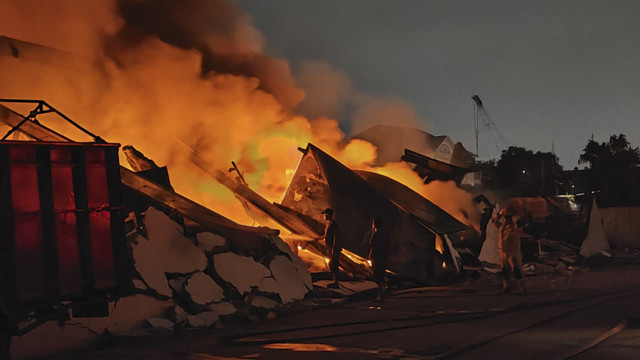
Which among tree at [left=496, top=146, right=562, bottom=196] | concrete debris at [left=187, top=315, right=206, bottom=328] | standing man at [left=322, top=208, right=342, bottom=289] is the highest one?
tree at [left=496, top=146, right=562, bottom=196]

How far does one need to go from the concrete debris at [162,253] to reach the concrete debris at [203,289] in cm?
17

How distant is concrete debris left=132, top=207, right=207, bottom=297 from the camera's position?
28.0ft

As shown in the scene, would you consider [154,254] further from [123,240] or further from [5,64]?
[5,64]

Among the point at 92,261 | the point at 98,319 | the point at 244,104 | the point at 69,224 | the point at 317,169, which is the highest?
the point at 244,104

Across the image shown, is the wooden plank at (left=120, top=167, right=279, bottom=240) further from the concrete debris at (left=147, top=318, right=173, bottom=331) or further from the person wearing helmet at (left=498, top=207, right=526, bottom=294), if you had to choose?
the person wearing helmet at (left=498, top=207, right=526, bottom=294)

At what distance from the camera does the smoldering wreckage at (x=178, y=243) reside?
16.4 ft

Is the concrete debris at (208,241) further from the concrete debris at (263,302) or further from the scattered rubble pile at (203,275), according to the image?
the concrete debris at (263,302)

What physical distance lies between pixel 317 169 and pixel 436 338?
7.63 meters

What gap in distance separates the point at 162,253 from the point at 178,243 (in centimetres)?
36

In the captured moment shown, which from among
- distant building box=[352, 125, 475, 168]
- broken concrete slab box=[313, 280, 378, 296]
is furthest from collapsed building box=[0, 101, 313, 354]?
distant building box=[352, 125, 475, 168]

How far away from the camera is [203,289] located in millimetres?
8992

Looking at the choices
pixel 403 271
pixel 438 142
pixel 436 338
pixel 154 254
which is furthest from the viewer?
pixel 438 142

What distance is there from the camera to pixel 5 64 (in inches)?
585

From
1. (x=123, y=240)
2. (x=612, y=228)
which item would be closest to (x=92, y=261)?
(x=123, y=240)
